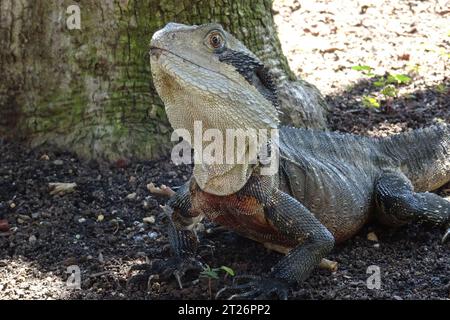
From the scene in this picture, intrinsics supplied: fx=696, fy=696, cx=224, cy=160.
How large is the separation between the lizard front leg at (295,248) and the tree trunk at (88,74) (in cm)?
214

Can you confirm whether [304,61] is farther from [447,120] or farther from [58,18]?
[58,18]

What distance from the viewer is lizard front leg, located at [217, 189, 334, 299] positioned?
168 inches

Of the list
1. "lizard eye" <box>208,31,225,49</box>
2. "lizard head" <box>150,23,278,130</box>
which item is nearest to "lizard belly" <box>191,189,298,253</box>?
"lizard head" <box>150,23,278,130</box>

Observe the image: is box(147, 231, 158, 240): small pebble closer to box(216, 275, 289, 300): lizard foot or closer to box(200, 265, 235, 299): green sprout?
box(200, 265, 235, 299): green sprout

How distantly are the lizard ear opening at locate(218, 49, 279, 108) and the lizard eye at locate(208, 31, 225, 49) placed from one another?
0.05 meters

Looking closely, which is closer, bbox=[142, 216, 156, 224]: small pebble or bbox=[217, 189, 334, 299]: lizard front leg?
bbox=[217, 189, 334, 299]: lizard front leg

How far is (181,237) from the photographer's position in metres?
4.91

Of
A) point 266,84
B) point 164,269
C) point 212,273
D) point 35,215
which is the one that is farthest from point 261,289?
point 35,215

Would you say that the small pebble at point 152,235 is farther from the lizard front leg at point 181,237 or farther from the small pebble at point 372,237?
the small pebble at point 372,237

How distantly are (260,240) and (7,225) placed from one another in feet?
6.63

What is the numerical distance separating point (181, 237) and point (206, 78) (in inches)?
53.9

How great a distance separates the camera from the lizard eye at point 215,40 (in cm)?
410

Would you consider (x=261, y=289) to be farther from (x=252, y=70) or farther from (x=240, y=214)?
(x=252, y=70)

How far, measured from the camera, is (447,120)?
7305mm
